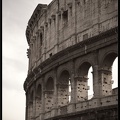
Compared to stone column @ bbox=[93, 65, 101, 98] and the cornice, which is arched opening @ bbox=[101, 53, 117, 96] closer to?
stone column @ bbox=[93, 65, 101, 98]

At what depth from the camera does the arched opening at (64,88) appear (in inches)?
873

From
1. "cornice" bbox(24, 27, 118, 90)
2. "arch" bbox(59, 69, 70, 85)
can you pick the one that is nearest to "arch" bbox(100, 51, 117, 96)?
"cornice" bbox(24, 27, 118, 90)

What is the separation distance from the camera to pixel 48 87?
24.3 metres

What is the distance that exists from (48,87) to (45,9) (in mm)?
6398

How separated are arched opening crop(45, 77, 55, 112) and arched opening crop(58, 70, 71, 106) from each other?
1618 millimetres

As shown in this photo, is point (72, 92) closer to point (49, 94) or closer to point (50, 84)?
point (49, 94)

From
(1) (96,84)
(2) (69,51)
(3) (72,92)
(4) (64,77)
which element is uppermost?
(2) (69,51)

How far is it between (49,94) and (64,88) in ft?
7.02

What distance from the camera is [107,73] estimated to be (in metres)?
18.9

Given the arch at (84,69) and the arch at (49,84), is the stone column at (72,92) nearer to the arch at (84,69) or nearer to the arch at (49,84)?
the arch at (84,69)

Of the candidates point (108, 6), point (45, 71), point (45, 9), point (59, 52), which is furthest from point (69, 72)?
point (45, 9)

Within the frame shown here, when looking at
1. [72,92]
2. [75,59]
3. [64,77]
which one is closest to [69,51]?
[75,59]

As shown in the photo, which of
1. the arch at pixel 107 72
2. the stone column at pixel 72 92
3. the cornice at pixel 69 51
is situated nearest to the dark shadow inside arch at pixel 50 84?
the cornice at pixel 69 51

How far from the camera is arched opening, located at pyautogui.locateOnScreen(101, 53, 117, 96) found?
61.0 ft
